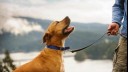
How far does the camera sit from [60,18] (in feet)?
21.9

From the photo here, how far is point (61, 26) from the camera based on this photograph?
4.42 metres

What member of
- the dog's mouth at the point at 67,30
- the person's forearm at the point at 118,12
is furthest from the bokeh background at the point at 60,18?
the person's forearm at the point at 118,12

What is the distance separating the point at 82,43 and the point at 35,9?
879 mm

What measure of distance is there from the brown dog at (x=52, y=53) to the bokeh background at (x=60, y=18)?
2250 mm

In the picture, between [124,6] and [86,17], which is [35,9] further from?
[124,6]

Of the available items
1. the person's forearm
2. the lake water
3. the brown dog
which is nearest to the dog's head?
the brown dog

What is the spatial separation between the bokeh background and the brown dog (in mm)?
2250

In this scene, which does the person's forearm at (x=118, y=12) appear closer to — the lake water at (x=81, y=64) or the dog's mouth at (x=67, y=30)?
the dog's mouth at (x=67, y=30)

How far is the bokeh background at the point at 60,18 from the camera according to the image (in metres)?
6.74

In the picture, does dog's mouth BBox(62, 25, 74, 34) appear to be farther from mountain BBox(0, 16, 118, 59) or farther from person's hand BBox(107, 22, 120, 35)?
mountain BBox(0, 16, 118, 59)

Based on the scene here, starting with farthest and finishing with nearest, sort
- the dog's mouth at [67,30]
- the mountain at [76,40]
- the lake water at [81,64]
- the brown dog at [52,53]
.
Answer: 1. the mountain at [76,40]
2. the lake water at [81,64]
3. the dog's mouth at [67,30]
4. the brown dog at [52,53]

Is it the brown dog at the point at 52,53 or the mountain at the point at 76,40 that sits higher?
the brown dog at the point at 52,53

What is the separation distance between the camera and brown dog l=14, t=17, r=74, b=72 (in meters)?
4.11

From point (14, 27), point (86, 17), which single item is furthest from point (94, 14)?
point (14, 27)
